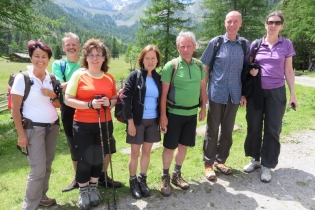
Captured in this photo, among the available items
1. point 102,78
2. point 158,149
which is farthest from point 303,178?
point 102,78

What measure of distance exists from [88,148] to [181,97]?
63.1 inches

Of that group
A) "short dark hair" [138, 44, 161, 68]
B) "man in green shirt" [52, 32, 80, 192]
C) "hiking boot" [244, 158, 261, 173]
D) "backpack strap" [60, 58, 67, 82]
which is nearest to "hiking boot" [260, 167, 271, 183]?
"hiking boot" [244, 158, 261, 173]

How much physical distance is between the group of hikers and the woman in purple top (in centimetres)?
2

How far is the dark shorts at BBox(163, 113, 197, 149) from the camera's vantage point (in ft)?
13.0

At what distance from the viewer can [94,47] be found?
3477 mm

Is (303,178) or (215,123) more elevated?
(215,123)

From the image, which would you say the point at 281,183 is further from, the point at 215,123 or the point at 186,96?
the point at 186,96

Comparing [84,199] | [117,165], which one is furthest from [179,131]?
[117,165]

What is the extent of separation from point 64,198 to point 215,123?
113 inches

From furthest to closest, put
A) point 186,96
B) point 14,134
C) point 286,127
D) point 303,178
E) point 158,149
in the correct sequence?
point 14,134, point 286,127, point 158,149, point 303,178, point 186,96

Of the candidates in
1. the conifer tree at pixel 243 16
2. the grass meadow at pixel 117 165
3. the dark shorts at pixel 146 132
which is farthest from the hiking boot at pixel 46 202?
the conifer tree at pixel 243 16

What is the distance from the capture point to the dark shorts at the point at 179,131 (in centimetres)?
397

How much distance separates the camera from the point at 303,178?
187 inches

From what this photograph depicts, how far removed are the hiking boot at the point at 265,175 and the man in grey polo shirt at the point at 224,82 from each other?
2.84 feet
